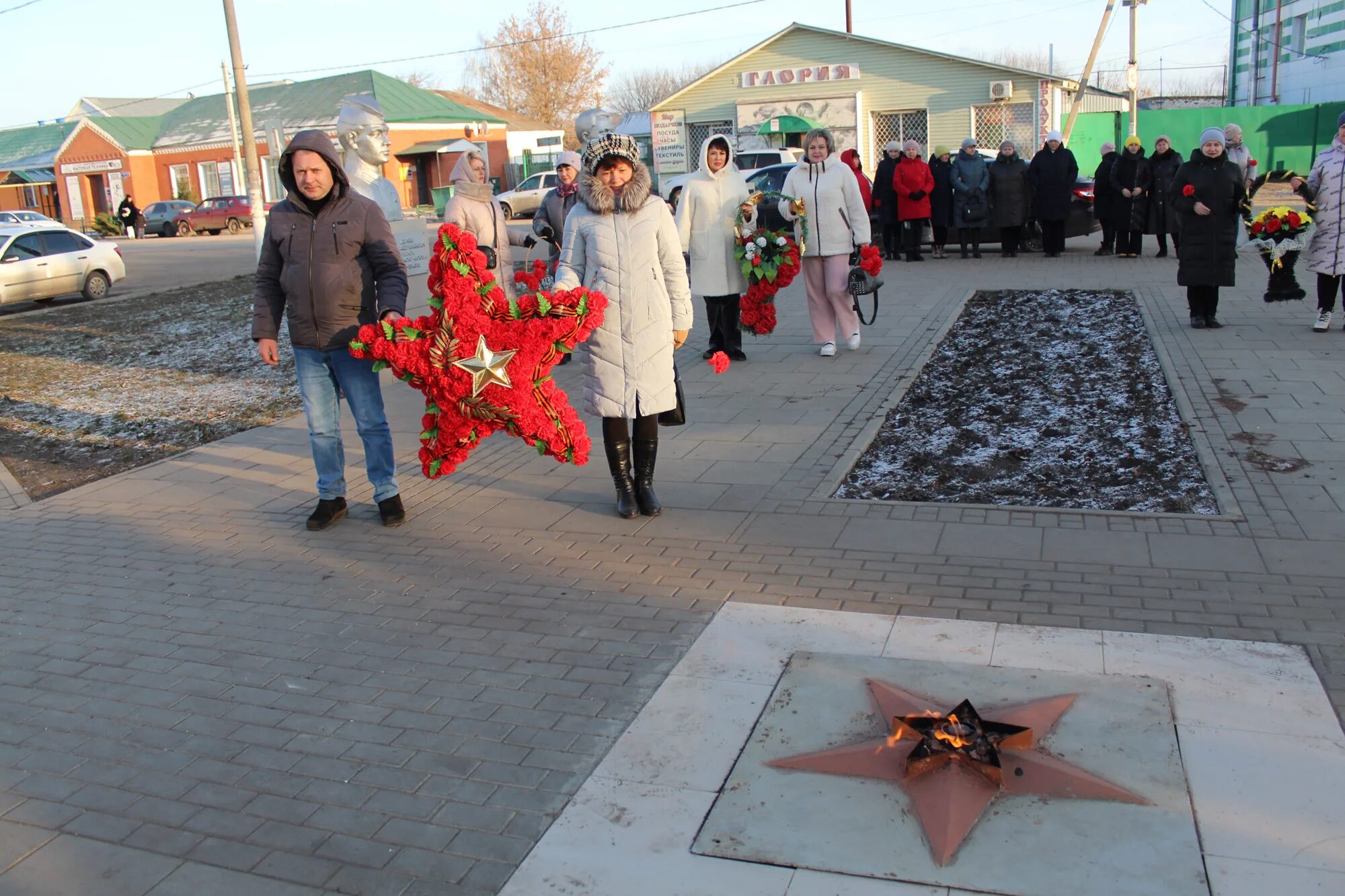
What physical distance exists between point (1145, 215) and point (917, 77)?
21.8 metres

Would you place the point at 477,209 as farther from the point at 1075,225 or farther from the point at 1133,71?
the point at 1133,71

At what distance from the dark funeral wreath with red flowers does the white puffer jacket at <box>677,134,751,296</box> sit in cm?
450

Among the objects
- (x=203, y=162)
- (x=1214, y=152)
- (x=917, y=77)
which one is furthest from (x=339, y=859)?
(x=203, y=162)

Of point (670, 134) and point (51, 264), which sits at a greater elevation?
point (670, 134)

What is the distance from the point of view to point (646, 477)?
6039 millimetres

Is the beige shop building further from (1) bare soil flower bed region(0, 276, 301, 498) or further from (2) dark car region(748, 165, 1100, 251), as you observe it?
(1) bare soil flower bed region(0, 276, 301, 498)

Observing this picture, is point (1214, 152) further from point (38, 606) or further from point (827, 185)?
point (38, 606)

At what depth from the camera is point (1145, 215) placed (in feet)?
49.8

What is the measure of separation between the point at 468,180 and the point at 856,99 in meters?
30.1

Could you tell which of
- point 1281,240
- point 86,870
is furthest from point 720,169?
point 86,870

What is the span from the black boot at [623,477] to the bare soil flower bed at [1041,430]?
1.18 meters

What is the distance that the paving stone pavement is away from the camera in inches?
136

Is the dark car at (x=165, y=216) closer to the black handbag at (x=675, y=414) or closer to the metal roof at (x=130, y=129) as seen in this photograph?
the metal roof at (x=130, y=129)

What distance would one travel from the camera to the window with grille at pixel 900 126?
1399 inches
